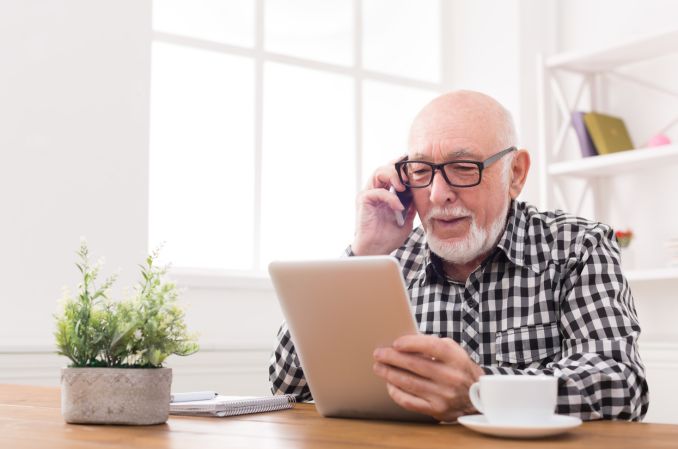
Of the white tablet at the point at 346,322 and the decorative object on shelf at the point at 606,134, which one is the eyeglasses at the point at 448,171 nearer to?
the white tablet at the point at 346,322

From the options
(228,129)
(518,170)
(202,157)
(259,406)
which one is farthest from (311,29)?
(259,406)

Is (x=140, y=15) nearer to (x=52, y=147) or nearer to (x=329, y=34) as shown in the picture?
(x=52, y=147)

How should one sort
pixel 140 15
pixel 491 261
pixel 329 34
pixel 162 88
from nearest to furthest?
pixel 491 261 → pixel 140 15 → pixel 162 88 → pixel 329 34

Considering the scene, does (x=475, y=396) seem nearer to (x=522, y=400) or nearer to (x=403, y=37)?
(x=522, y=400)

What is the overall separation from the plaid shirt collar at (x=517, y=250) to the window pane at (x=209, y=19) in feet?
5.98

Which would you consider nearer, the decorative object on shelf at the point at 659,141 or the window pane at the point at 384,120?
the decorative object on shelf at the point at 659,141

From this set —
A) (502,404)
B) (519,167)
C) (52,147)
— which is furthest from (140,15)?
(502,404)

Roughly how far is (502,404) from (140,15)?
2.39 meters

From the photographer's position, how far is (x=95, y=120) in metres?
2.98

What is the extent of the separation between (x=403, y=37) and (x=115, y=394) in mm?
3125

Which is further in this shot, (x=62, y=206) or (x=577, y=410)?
(x=62, y=206)

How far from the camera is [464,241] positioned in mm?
1892

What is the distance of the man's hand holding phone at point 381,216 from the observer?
1.97 m

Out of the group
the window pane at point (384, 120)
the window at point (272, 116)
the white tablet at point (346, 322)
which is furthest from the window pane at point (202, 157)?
the white tablet at point (346, 322)
